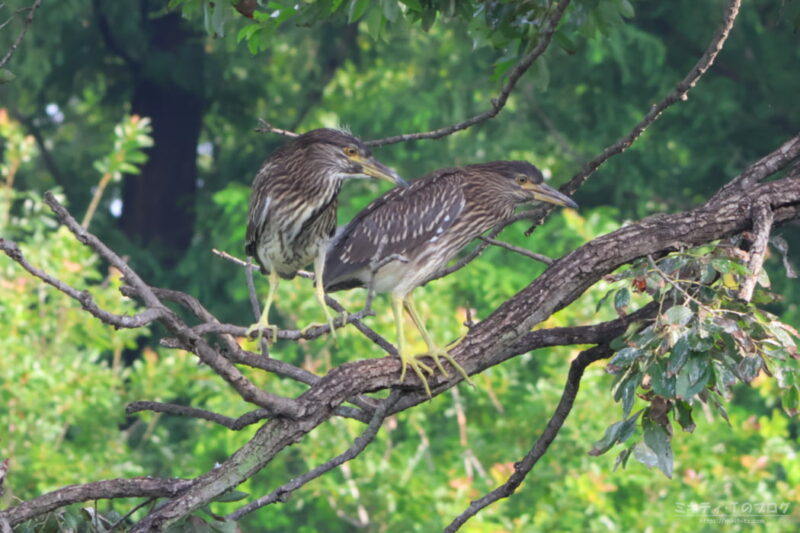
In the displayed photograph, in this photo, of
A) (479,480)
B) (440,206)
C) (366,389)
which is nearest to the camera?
(366,389)

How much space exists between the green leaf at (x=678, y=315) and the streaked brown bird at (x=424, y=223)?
1.39m

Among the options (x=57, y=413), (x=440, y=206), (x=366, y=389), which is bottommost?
(x=366, y=389)

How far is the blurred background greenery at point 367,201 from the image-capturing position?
872 centimetres

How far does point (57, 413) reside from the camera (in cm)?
912

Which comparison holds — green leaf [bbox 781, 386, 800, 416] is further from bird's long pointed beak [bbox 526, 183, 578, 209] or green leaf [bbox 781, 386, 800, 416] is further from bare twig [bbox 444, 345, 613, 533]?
bird's long pointed beak [bbox 526, 183, 578, 209]

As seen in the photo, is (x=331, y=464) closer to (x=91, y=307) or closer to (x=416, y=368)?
(x=416, y=368)

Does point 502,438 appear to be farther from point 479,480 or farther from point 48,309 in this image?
point 48,309

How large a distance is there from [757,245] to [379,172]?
142 cm

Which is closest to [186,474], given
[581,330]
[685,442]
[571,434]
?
[571,434]

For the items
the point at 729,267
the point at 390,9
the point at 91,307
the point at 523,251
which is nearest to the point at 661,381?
the point at 729,267

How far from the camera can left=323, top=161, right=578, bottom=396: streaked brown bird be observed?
14.9 feet

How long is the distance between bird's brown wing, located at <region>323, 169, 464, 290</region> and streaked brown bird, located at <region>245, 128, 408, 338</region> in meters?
0.16

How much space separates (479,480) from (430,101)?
21.7ft

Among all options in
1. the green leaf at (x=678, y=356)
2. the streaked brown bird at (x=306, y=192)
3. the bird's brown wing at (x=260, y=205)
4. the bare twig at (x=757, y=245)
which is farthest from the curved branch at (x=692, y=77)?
the bird's brown wing at (x=260, y=205)
